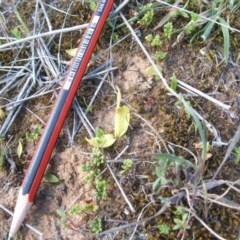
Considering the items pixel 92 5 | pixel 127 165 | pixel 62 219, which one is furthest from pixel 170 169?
pixel 92 5

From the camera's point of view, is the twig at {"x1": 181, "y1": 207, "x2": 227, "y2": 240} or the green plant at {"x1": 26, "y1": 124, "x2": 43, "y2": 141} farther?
the green plant at {"x1": 26, "y1": 124, "x2": 43, "y2": 141}

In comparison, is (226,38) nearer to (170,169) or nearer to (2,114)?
(170,169)

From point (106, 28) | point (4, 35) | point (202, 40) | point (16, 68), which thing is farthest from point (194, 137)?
point (4, 35)

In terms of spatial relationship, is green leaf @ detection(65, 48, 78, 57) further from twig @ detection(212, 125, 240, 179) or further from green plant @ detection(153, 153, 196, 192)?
twig @ detection(212, 125, 240, 179)

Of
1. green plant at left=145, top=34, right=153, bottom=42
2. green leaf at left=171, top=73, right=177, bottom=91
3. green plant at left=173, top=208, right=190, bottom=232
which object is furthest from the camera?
green plant at left=145, top=34, right=153, bottom=42

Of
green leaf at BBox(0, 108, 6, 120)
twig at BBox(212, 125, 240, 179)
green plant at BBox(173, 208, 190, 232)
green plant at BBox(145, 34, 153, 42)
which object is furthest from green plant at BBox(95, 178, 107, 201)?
green plant at BBox(145, 34, 153, 42)

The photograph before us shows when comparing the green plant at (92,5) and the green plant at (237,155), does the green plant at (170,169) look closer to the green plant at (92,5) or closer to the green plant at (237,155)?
the green plant at (237,155)
